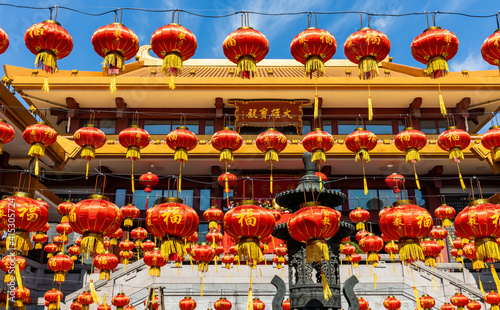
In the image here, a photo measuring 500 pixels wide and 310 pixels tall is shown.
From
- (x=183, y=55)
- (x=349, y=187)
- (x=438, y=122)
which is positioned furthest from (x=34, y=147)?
(x=438, y=122)

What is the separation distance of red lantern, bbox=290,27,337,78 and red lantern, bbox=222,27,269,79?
0.47 meters

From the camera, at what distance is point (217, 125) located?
1861cm

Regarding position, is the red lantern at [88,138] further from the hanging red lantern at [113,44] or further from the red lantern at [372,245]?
the red lantern at [372,245]

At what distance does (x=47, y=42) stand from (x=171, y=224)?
3.19 meters

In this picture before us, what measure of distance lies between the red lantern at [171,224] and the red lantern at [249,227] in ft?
2.15

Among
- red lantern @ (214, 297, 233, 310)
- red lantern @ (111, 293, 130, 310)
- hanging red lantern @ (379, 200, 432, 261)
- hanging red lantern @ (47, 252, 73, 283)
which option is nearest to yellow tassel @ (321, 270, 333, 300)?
hanging red lantern @ (379, 200, 432, 261)

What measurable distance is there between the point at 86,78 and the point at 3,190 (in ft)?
19.1

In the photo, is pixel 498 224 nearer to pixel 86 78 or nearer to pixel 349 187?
pixel 349 187

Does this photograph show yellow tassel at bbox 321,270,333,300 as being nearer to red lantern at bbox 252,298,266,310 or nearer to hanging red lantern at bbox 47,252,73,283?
red lantern at bbox 252,298,266,310

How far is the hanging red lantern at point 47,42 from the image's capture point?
19.2 ft

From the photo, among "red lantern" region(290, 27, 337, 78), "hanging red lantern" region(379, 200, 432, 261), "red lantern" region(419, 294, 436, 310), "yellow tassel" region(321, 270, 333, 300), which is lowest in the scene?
"yellow tassel" region(321, 270, 333, 300)

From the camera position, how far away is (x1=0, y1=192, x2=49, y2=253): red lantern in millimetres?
6500

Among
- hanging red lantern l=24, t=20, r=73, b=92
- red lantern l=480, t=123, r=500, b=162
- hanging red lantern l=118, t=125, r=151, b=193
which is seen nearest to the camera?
hanging red lantern l=24, t=20, r=73, b=92

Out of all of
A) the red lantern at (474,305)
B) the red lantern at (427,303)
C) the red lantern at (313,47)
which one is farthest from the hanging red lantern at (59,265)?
the red lantern at (474,305)
